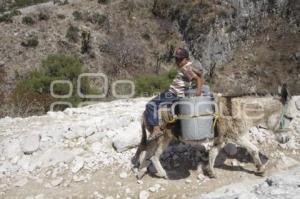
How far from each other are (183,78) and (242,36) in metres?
25.2

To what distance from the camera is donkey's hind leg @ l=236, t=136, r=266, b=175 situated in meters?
6.51

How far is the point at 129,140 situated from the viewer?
7.60 metres

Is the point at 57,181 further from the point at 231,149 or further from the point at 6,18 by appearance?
the point at 6,18

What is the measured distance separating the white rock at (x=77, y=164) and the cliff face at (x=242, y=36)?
66.5ft

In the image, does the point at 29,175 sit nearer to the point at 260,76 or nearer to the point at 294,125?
the point at 294,125

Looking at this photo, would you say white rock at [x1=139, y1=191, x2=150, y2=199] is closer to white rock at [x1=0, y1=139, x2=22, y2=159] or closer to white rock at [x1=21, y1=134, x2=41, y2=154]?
A: white rock at [x1=21, y1=134, x2=41, y2=154]

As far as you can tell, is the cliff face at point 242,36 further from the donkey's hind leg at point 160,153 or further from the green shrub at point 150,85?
the donkey's hind leg at point 160,153

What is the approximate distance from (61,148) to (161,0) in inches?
1106

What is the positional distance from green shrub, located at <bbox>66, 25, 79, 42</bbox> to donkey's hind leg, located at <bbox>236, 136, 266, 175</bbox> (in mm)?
24148

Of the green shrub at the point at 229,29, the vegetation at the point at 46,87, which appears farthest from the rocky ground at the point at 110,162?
the green shrub at the point at 229,29

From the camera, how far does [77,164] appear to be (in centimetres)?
728

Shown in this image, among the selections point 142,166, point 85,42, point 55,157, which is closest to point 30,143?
point 55,157

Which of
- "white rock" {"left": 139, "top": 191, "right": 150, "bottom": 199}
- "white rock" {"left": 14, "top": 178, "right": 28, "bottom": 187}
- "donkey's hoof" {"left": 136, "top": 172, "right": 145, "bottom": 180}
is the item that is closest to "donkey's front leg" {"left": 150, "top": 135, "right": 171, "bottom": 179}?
"donkey's hoof" {"left": 136, "top": 172, "right": 145, "bottom": 180}

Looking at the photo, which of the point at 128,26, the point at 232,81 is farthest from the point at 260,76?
the point at 128,26
